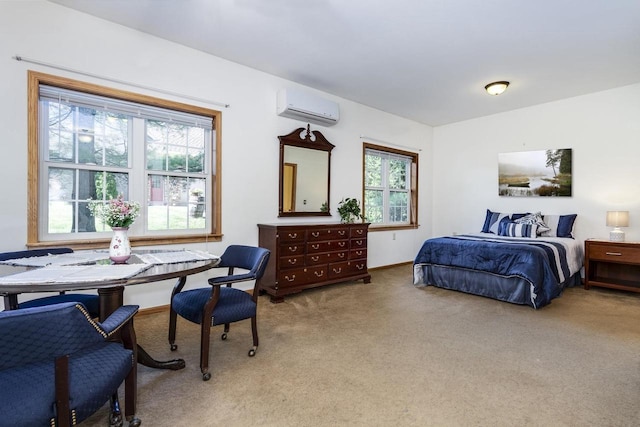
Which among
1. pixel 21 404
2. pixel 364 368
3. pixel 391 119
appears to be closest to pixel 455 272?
pixel 364 368

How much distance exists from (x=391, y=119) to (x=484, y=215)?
240cm

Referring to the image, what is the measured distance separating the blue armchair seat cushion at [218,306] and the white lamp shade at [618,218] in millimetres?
4609

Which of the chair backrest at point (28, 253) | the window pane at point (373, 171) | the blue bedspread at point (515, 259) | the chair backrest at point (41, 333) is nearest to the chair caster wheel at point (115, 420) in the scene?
the chair backrest at point (41, 333)

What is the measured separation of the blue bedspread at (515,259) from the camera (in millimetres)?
3461

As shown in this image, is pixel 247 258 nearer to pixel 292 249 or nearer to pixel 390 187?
pixel 292 249

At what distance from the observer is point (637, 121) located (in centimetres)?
434

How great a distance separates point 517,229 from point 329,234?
2.86m

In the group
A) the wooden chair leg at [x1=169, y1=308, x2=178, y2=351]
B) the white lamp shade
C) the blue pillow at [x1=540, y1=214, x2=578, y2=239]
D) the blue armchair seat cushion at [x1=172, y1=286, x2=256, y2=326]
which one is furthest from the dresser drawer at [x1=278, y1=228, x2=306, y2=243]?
the white lamp shade

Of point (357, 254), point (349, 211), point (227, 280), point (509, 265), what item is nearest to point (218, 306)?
point (227, 280)

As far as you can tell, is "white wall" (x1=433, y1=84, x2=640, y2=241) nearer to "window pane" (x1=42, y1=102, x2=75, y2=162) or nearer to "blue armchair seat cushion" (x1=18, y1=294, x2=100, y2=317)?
"blue armchair seat cushion" (x1=18, y1=294, x2=100, y2=317)

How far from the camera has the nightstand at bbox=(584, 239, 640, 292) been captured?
4000 millimetres

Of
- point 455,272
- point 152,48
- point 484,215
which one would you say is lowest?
point 455,272

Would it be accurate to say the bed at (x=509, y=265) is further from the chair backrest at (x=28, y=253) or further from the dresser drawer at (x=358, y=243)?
the chair backrest at (x=28, y=253)

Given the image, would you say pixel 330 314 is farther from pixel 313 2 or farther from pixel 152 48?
pixel 152 48
